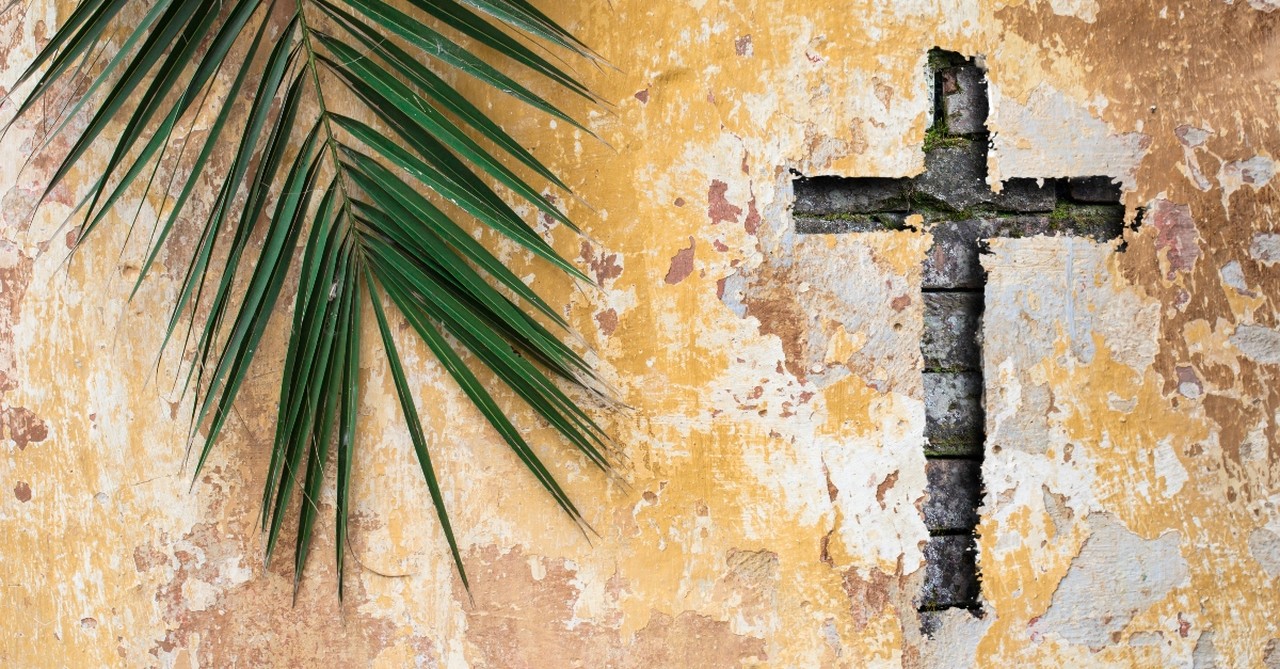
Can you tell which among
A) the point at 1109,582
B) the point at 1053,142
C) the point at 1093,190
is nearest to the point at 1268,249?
the point at 1093,190

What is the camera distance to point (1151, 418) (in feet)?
4.96

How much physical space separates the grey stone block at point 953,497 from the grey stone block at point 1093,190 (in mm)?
550

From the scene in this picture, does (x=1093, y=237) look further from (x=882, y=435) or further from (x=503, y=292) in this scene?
(x=503, y=292)

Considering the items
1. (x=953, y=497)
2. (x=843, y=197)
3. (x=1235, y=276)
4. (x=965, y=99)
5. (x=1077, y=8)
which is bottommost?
(x=953, y=497)

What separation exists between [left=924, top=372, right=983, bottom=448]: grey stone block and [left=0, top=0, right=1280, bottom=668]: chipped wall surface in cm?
3

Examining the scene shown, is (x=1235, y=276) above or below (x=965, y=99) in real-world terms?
below

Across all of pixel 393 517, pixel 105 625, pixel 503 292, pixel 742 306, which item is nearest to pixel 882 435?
pixel 742 306

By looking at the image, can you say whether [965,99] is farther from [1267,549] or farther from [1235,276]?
[1267,549]

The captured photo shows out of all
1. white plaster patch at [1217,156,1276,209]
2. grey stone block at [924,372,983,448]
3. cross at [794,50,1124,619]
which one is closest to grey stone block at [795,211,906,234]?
cross at [794,50,1124,619]

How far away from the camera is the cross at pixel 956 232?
5.06 feet

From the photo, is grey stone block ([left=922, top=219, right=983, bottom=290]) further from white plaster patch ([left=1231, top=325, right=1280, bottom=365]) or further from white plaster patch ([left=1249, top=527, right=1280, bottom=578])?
white plaster patch ([left=1249, top=527, right=1280, bottom=578])

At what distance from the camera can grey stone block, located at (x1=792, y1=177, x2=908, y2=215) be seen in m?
1.56

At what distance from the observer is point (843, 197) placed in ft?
5.14

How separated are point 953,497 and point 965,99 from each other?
0.77 metres
